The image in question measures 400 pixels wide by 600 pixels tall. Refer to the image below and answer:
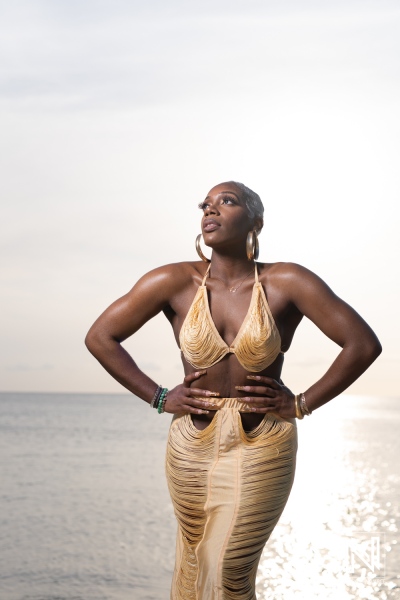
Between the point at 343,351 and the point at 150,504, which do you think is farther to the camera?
the point at 150,504

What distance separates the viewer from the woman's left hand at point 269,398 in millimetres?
5480

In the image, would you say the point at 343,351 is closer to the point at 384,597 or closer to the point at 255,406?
the point at 255,406

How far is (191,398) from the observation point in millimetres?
5562

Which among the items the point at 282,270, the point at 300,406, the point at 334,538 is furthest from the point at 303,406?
the point at 334,538

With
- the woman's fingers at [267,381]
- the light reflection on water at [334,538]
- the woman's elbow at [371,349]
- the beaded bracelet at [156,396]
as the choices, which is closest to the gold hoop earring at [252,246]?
the woman's fingers at [267,381]

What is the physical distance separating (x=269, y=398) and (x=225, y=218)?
2.87 feet

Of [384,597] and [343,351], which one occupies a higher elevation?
[343,351]

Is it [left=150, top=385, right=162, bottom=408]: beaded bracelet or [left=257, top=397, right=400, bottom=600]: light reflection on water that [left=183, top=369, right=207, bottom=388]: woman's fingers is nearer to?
[left=150, top=385, right=162, bottom=408]: beaded bracelet

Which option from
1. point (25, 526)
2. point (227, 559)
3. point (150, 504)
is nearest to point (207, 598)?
point (227, 559)

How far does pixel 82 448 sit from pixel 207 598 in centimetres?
3099

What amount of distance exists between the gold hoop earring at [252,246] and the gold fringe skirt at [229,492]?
0.70m

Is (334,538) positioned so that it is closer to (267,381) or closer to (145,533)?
(145,533)

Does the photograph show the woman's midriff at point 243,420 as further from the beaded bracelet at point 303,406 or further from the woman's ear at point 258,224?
the woman's ear at point 258,224

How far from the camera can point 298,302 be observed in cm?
559
